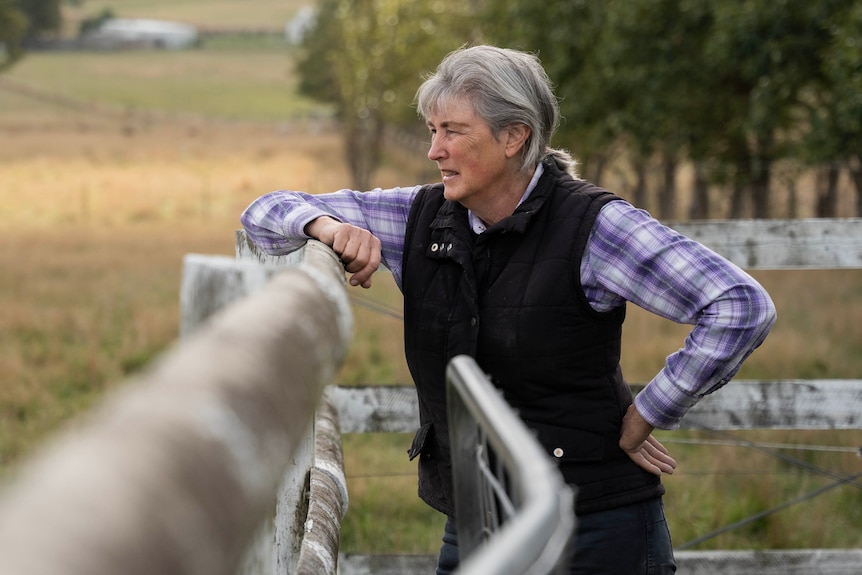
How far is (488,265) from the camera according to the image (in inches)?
104

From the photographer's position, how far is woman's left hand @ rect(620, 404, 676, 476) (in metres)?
2.63

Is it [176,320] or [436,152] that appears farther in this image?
[176,320]

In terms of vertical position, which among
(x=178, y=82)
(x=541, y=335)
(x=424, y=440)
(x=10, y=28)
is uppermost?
(x=541, y=335)

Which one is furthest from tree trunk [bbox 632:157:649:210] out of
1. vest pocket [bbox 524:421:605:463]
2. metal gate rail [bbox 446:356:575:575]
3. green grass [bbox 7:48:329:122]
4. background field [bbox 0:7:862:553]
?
green grass [bbox 7:48:329:122]

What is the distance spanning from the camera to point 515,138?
2.77 m

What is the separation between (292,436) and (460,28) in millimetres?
25028

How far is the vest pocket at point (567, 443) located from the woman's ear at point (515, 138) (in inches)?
24.4

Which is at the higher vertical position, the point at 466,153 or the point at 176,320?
the point at 466,153

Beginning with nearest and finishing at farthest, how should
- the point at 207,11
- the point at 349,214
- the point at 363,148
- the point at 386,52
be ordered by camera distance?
the point at 349,214
the point at 386,52
the point at 363,148
the point at 207,11

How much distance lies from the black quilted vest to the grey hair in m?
0.15

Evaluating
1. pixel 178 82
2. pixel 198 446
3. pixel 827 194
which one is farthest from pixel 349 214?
pixel 178 82

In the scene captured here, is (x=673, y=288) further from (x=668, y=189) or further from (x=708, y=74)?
(x=668, y=189)

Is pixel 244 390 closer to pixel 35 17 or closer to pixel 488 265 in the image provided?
pixel 488 265

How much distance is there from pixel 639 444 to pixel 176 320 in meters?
10.8
